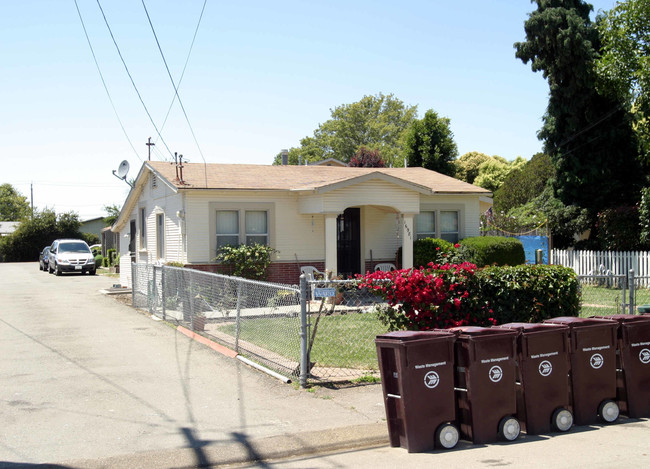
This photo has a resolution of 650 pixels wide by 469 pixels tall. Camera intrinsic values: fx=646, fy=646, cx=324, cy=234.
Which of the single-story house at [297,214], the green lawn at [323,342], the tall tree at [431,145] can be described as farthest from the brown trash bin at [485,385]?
the tall tree at [431,145]

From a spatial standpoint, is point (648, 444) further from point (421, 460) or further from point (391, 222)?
point (391, 222)

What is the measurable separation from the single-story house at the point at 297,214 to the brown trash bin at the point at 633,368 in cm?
1140

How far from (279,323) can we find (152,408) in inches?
105

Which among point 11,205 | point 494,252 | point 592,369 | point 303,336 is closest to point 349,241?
point 494,252

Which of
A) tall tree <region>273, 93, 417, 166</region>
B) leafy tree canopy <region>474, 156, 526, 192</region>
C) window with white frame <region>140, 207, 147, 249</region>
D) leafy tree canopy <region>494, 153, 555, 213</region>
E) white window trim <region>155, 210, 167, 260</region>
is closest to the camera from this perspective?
white window trim <region>155, 210, 167, 260</region>

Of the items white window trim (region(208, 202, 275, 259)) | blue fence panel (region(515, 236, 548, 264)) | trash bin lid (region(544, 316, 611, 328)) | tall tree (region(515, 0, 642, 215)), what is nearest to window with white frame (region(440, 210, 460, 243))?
blue fence panel (region(515, 236, 548, 264))

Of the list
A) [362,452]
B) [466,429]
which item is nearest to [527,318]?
[466,429]

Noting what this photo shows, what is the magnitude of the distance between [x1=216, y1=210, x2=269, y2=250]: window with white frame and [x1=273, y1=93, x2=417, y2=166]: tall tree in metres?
48.0

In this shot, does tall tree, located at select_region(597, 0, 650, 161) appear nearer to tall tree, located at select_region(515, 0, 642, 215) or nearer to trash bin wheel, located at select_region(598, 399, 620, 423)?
tall tree, located at select_region(515, 0, 642, 215)

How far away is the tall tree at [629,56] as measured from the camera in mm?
20906

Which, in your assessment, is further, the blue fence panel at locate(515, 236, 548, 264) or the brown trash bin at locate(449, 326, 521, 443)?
the blue fence panel at locate(515, 236, 548, 264)

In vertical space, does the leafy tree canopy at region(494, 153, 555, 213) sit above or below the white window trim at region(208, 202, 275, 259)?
above

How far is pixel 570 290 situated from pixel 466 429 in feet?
13.6

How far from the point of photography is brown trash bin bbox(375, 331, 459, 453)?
19.6 ft
